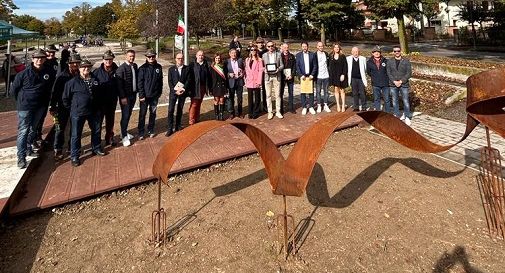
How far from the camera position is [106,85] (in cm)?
668

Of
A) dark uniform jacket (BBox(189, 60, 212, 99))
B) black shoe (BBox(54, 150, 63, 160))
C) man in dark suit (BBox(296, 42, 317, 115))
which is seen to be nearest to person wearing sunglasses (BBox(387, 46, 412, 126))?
man in dark suit (BBox(296, 42, 317, 115))

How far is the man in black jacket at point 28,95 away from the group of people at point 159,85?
0.04ft

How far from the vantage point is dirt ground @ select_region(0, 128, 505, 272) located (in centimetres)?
379

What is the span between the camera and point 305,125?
8.30 meters

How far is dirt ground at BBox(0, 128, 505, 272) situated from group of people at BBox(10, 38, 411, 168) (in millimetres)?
2018

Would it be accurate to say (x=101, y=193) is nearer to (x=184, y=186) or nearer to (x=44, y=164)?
(x=184, y=186)

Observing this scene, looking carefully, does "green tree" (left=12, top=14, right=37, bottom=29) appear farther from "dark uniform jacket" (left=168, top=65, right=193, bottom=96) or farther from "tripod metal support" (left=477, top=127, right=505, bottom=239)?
"tripod metal support" (left=477, top=127, right=505, bottom=239)

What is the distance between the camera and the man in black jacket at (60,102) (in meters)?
6.33

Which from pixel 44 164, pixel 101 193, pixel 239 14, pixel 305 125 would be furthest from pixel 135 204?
pixel 239 14

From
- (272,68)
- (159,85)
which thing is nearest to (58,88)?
(159,85)

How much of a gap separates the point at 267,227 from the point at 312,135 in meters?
1.65

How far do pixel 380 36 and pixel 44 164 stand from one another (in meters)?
44.3

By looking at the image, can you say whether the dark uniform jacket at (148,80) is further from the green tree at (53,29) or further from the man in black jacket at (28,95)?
the green tree at (53,29)

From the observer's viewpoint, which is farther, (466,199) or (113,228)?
(466,199)
